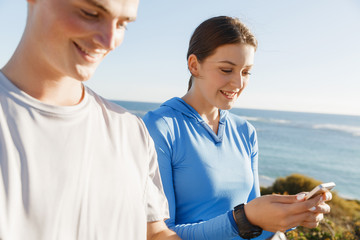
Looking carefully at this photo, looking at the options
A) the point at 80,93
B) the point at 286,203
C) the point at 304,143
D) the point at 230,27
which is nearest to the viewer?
A: the point at 80,93

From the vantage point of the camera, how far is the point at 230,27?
88.0 inches

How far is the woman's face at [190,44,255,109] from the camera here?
86.3 inches

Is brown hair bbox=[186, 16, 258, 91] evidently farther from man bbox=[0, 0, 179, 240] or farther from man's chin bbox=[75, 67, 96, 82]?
man's chin bbox=[75, 67, 96, 82]

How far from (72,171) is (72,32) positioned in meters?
0.43

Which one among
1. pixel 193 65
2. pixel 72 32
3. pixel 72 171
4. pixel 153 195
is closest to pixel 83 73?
pixel 72 32

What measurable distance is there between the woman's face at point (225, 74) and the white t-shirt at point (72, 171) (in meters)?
Result: 1.02

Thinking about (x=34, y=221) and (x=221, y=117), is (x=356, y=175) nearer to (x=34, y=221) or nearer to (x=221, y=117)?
(x=221, y=117)

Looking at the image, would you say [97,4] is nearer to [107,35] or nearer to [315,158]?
[107,35]

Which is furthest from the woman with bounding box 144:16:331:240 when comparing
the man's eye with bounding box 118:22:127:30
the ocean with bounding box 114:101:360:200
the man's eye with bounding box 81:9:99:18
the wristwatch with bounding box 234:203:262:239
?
the ocean with bounding box 114:101:360:200

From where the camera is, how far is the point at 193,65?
241 centimetres

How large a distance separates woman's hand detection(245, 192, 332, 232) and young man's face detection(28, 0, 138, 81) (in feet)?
3.90

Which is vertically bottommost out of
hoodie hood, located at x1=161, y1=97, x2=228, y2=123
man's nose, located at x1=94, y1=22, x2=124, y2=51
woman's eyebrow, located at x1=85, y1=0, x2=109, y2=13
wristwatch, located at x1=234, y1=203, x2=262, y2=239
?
wristwatch, located at x1=234, y1=203, x2=262, y2=239

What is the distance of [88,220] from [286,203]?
1.12 metres

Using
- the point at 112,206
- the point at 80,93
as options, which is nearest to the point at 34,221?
the point at 112,206
